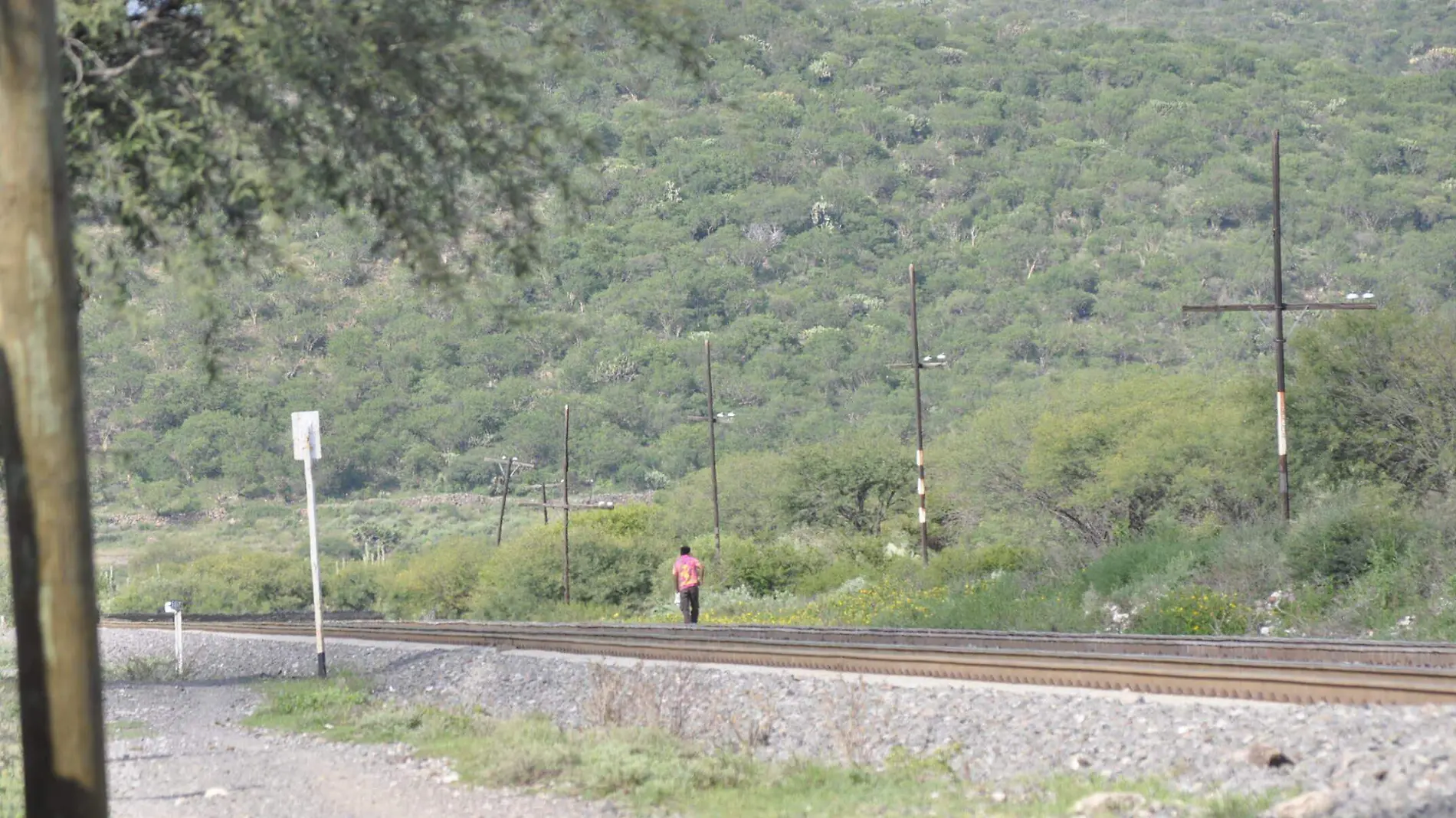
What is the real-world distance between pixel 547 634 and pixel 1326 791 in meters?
18.7

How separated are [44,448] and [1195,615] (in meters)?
19.6

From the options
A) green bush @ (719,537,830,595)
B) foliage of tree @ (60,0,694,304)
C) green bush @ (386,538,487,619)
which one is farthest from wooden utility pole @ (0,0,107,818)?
green bush @ (386,538,487,619)

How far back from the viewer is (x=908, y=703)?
45.6 feet

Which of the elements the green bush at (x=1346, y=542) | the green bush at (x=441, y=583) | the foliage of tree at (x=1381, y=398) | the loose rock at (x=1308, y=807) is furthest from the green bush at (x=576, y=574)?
the loose rock at (x=1308, y=807)

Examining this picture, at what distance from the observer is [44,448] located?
5773mm

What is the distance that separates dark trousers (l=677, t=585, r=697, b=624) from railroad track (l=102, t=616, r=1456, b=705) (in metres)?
1.34

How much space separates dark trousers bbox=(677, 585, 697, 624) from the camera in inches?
1112

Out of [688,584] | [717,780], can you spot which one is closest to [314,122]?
[717,780]

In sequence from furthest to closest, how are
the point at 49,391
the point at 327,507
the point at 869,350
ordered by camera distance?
the point at 869,350 < the point at 327,507 < the point at 49,391

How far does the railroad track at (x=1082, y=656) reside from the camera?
13.2m

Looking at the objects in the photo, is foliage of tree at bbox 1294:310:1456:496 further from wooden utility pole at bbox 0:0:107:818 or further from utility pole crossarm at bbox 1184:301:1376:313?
wooden utility pole at bbox 0:0:107:818

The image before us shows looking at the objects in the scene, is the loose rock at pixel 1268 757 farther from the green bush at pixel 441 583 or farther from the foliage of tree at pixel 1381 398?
the green bush at pixel 441 583

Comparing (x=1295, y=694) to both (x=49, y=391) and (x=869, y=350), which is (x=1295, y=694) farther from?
(x=869, y=350)

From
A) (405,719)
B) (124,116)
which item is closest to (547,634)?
(405,719)
